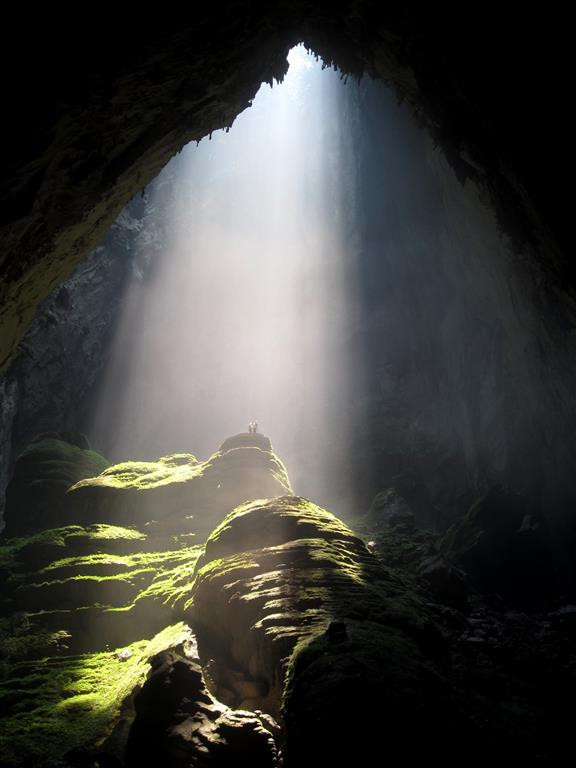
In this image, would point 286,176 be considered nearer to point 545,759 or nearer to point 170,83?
point 170,83

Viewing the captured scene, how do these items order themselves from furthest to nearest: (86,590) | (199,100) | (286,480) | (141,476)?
(286,480) < (141,476) < (86,590) < (199,100)

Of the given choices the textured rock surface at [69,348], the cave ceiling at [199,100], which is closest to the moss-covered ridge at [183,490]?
the textured rock surface at [69,348]

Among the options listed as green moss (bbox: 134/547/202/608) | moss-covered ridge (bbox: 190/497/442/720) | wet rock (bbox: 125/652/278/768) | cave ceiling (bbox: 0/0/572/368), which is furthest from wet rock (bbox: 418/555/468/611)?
wet rock (bbox: 125/652/278/768)

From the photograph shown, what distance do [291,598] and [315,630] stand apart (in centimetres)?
138

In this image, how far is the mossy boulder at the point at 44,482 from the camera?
70.6 feet

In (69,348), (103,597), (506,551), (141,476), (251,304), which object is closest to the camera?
(103,597)

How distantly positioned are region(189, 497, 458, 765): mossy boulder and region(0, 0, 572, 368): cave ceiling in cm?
756

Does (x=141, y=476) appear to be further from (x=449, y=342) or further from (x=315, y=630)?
(x=449, y=342)

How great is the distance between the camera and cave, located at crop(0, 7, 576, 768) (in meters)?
6.24

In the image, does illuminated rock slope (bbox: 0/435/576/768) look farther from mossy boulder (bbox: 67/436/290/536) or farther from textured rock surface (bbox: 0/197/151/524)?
textured rock surface (bbox: 0/197/151/524)

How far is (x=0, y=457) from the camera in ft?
85.1

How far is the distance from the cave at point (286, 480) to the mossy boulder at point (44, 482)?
0.19 metres

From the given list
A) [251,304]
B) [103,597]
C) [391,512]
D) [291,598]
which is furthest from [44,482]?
[251,304]

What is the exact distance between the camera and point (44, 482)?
22.9m
